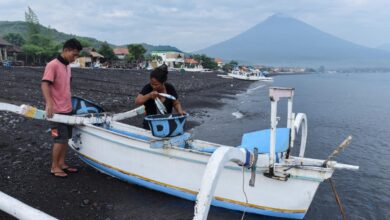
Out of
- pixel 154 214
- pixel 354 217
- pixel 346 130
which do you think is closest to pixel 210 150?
A: pixel 154 214

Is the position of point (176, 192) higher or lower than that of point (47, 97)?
lower

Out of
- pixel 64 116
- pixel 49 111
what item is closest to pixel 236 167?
pixel 64 116

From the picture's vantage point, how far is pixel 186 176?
5.60 meters

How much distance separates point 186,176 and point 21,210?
12.6 ft

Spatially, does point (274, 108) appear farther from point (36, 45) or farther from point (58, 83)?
point (36, 45)

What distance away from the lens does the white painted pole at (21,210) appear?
6.09 feet

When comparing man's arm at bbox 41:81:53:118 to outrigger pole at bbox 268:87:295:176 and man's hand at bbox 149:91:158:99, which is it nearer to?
man's hand at bbox 149:91:158:99

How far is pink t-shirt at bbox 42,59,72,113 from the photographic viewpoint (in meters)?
5.75

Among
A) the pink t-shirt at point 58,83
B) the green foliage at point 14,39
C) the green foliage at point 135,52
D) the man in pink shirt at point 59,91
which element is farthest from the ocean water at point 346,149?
the green foliage at point 14,39

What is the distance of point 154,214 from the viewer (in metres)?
5.77

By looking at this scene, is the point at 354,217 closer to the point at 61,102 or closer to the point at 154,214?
the point at 154,214

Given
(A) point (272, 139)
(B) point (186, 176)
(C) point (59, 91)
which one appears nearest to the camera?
(A) point (272, 139)

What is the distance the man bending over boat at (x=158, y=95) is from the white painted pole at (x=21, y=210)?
3.89m

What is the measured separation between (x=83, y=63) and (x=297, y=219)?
211 ft
